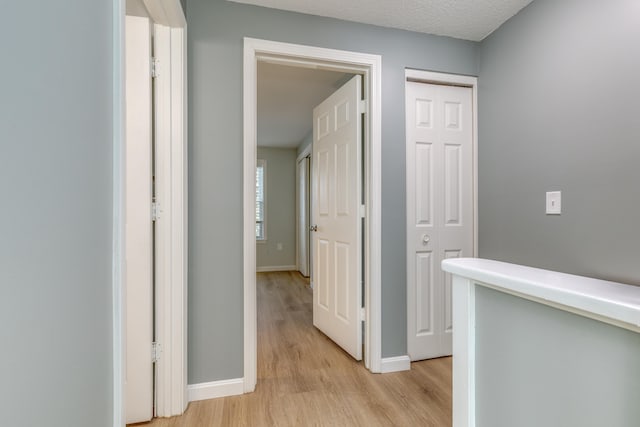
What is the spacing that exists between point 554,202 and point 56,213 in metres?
2.29

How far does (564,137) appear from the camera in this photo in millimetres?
1775

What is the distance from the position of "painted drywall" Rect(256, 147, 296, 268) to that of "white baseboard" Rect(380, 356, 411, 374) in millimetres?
4297

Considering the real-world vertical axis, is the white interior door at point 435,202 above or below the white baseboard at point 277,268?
above

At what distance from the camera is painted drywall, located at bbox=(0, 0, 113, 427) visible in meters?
0.49

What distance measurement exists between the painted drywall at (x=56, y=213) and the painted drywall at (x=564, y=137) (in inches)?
85.5

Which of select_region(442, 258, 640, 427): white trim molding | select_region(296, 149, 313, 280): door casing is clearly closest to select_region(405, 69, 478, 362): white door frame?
select_region(442, 258, 640, 427): white trim molding

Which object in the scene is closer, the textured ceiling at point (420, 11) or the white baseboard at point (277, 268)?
the textured ceiling at point (420, 11)

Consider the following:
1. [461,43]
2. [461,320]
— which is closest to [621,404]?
[461,320]

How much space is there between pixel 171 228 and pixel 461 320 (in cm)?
146

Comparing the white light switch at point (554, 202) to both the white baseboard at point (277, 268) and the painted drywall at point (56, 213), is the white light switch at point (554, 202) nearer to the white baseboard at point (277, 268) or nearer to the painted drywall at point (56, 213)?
the painted drywall at point (56, 213)

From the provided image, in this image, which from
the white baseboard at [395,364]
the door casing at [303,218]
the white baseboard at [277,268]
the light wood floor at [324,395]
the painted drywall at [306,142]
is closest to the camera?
the light wood floor at [324,395]

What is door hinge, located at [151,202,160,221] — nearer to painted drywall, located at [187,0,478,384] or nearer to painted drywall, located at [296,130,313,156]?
painted drywall, located at [187,0,478,384]

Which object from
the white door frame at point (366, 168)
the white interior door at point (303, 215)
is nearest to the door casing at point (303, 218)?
the white interior door at point (303, 215)

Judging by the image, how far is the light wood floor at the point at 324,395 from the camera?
64.2 inches
